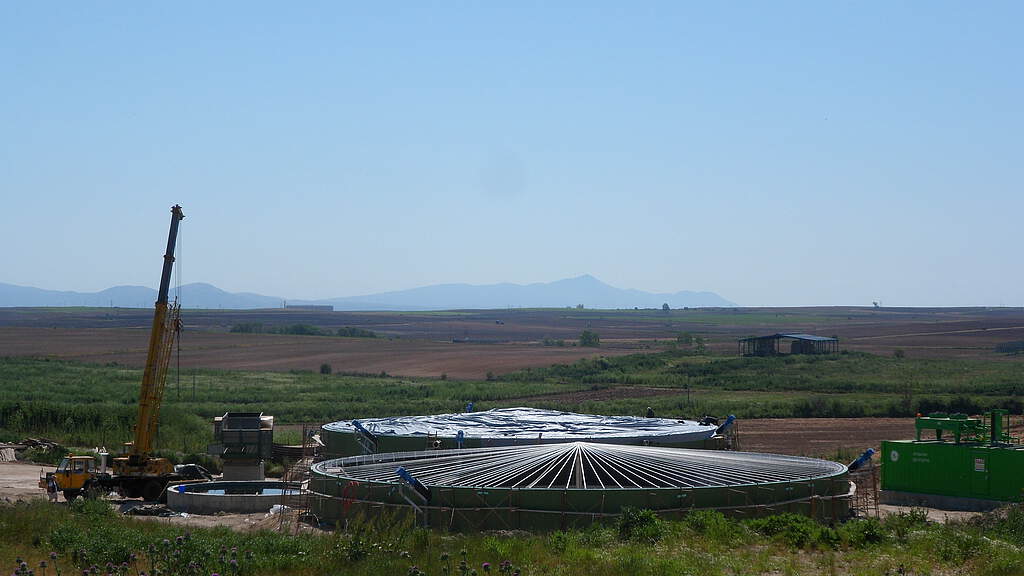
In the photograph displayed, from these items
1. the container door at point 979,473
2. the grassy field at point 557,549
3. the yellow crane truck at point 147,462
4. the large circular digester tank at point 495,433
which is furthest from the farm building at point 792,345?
the grassy field at point 557,549

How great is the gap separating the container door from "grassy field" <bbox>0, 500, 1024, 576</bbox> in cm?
839

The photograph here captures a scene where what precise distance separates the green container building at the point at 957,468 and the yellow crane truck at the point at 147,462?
78.8 feet

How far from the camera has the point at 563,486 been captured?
28.3 m

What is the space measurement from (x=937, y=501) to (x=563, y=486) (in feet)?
40.4

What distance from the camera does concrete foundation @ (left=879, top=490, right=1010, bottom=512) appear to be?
Answer: 104 ft

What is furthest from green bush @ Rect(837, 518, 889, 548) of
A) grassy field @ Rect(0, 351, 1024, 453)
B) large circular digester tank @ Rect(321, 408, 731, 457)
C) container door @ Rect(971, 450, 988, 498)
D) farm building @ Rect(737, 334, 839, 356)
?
farm building @ Rect(737, 334, 839, 356)

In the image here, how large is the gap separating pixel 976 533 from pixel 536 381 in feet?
236

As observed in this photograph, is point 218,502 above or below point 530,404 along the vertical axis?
below

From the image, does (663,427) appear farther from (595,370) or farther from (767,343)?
(767,343)

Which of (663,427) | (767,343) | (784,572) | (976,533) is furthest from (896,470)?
(767,343)

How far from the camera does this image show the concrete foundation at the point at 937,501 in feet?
104

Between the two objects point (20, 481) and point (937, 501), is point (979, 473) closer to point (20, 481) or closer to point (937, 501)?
point (937, 501)

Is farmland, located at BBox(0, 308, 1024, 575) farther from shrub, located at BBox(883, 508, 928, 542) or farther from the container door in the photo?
the container door

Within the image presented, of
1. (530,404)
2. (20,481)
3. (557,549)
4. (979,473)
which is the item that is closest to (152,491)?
(20,481)
